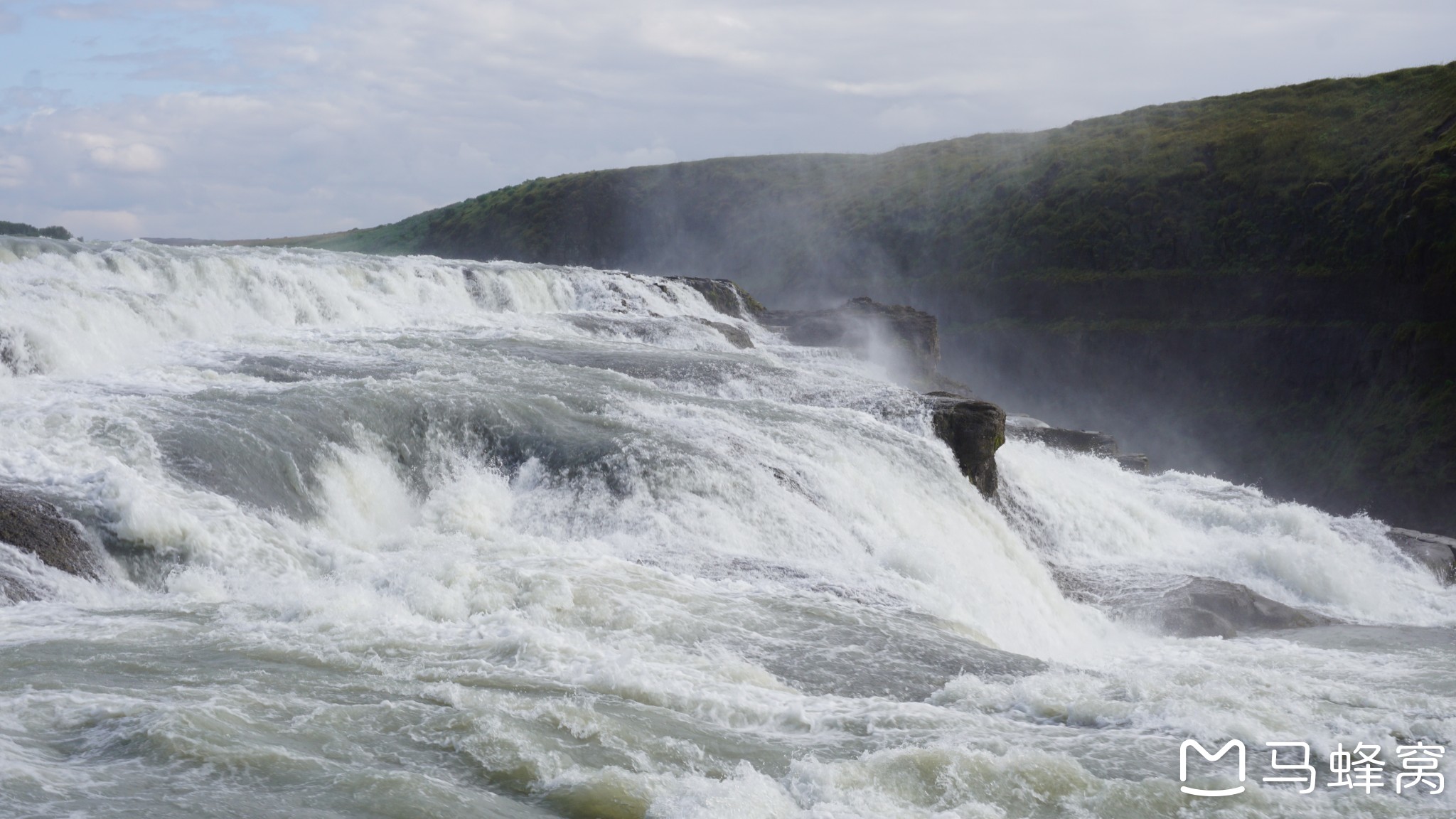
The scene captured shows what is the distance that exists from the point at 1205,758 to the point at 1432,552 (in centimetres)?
1354

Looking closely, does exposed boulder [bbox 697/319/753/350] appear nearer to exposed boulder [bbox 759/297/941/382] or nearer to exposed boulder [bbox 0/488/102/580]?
exposed boulder [bbox 759/297/941/382]

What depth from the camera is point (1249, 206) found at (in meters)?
43.3

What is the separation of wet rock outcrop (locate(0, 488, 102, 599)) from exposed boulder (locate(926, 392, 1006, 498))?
10166 millimetres

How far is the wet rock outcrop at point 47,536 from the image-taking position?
27.2 feet

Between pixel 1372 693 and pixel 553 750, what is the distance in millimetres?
6716

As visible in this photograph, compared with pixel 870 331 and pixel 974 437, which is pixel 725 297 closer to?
pixel 870 331

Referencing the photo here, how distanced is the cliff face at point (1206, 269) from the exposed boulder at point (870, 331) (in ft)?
44.3

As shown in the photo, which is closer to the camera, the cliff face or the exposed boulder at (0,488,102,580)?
the exposed boulder at (0,488,102,580)

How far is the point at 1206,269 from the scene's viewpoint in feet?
140

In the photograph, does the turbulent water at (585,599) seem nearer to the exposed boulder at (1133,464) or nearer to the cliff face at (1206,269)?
the exposed boulder at (1133,464)

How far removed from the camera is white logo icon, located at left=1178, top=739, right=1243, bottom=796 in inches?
256
